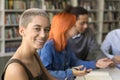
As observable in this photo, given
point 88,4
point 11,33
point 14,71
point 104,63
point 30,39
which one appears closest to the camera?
point 14,71

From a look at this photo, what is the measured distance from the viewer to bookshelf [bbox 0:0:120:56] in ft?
17.5

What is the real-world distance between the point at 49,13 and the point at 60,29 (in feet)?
13.3

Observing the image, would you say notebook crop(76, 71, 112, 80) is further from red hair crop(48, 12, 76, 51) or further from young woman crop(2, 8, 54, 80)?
young woman crop(2, 8, 54, 80)

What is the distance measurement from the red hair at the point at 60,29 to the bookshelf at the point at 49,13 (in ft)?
9.22

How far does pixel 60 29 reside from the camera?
1.85 metres

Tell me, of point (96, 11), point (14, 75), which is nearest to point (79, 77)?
point (14, 75)

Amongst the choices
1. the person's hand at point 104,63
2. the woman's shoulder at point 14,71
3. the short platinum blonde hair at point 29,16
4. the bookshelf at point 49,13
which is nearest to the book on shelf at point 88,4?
the bookshelf at point 49,13

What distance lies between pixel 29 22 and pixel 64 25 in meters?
0.60

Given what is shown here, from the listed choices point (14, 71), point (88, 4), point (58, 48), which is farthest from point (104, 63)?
point (88, 4)

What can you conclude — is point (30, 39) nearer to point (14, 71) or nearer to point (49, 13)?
point (14, 71)

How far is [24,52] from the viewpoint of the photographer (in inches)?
52.9

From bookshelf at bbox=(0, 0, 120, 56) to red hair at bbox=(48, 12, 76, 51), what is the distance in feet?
9.22

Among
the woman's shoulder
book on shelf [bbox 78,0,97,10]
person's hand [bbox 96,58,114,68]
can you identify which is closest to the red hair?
person's hand [bbox 96,58,114,68]

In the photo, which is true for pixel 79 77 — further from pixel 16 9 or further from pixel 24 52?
pixel 16 9
